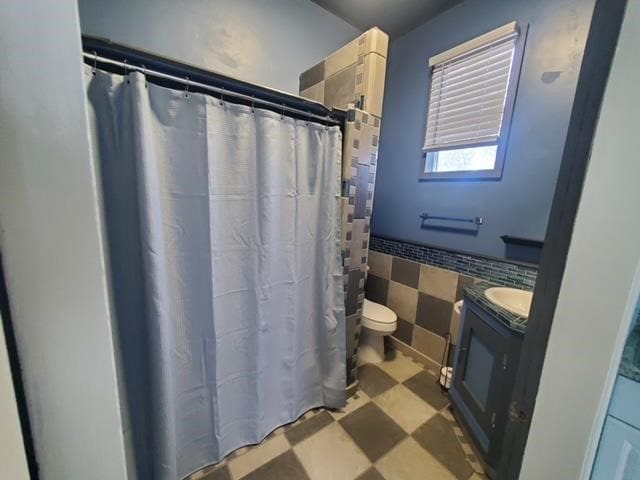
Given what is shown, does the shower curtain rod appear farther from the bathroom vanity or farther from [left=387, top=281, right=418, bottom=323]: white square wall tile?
[left=387, top=281, right=418, bottom=323]: white square wall tile

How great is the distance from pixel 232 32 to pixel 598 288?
2211mm

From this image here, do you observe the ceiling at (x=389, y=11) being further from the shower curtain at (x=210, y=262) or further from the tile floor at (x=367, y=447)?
the tile floor at (x=367, y=447)

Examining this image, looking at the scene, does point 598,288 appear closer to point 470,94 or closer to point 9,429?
point 9,429

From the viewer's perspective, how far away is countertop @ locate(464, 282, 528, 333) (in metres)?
1.01

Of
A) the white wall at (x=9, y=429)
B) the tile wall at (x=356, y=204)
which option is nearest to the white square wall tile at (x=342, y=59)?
the tile wall at (x=356, y=204)

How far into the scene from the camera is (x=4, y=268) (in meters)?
0.29

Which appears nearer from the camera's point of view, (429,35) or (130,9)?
(130,9)

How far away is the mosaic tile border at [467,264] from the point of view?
1.46 m

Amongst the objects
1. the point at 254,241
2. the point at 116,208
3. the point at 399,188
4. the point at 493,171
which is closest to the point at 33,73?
the point at 116,208

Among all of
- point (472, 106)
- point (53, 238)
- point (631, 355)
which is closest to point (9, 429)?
point (53, 238)

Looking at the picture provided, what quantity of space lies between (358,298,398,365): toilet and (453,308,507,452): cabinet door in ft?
1.67

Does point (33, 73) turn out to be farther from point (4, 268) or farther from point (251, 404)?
point (251, 404)

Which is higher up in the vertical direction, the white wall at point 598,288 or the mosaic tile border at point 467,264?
the white wall at point 598,288

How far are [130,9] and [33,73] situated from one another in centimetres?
169
